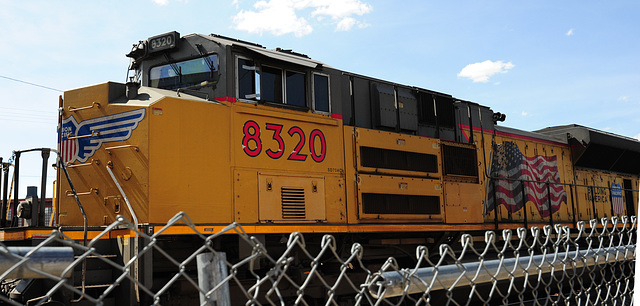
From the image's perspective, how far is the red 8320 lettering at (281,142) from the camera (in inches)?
280

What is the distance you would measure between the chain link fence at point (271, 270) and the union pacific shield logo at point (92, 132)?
122 cm

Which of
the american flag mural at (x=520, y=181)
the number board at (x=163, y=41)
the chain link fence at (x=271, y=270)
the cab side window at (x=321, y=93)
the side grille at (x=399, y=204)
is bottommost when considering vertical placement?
the chain link fence at (x=271, y=270)

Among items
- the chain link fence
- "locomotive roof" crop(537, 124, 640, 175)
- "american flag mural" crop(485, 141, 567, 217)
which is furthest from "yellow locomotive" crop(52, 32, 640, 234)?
"locomotive roof" crop(537, 124, 640, 175)

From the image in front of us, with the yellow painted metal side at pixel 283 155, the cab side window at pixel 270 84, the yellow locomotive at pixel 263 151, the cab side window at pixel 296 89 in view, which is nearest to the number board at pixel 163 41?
the yellow locomotive at pixel 263 151

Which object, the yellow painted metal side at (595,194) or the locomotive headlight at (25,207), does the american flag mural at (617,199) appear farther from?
the locomotive headlight at (25,207)

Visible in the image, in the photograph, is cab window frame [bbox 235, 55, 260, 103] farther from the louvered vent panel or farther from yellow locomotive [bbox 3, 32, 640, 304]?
the louvered vent panel

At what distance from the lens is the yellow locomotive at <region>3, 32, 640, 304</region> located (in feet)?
21.8

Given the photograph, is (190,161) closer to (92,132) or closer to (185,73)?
(92,132)

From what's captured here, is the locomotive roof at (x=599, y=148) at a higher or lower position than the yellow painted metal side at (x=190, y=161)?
higher

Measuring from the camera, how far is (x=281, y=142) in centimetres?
736

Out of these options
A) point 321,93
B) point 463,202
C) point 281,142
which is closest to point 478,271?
point 281,142

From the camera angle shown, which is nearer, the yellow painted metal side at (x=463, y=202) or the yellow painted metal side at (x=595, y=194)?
the yellow painted metal side at (x=463, y=202)

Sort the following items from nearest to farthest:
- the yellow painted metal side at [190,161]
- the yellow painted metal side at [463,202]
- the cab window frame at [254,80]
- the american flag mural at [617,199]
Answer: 1. the yellow painted metal side at [190,161]
2. the cab window frame at [254,80]
3. the yellow painted metal side at [463,202]
4. the american flag mural at [617,199]

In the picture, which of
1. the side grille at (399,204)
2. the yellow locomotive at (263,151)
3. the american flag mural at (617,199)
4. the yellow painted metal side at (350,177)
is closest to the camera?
the yellow locomotive at (263,151)
